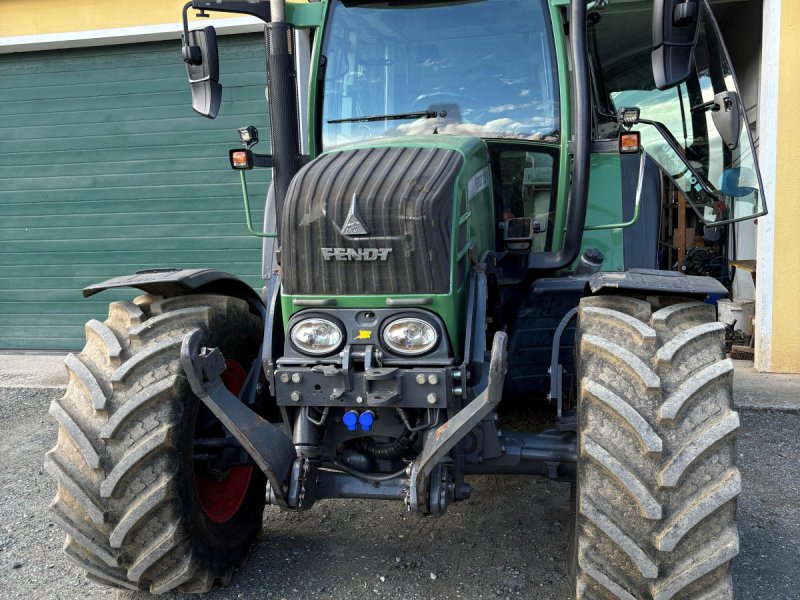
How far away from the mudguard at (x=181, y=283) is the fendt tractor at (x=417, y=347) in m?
0.02

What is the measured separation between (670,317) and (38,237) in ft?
23.1

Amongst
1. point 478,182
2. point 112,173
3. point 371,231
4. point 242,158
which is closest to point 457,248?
point 371,231

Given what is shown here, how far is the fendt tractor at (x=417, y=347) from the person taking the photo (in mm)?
2246

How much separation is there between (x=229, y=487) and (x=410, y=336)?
1266 millimetres

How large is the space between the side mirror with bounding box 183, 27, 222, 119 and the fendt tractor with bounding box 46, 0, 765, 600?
0.04ft

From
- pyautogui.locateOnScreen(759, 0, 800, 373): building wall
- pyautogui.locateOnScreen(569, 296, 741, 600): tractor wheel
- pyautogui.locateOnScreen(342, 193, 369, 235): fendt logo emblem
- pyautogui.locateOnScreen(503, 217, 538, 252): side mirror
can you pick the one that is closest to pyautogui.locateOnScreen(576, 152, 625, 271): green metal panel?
pyautogui.locateOnScreen(503, 217, 538, 252): side mirror

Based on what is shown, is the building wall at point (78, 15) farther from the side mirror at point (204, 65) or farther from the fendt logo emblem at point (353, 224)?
the fendt logo emblem at point (353, 224)

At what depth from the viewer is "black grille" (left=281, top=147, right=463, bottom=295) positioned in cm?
241

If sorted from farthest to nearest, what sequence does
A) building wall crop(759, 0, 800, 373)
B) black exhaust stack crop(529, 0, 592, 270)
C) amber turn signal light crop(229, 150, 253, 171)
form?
building wall crop(759, 0, 800, 373)
amber turn signal light crop(229, 150, 253, 171)
black exhaust stack crop(529, 0, 592, 270)

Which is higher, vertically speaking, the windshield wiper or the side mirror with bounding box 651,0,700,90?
the side mirror with bounding box 651,0,700,90

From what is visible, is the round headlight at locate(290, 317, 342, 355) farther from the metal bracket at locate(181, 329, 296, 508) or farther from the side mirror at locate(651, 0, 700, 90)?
the side mirror at locate(651, 0, 700, 90)

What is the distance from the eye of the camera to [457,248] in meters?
2.55

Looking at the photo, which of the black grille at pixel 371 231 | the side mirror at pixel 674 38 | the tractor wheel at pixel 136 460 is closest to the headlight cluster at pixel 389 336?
the black grille at pixel 371 231

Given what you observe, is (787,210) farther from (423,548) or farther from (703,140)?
(423,548)
